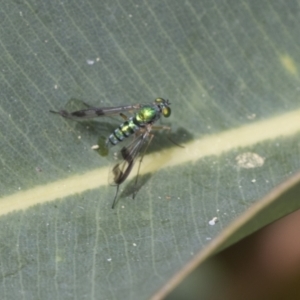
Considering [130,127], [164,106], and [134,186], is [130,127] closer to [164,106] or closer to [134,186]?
[164,106]

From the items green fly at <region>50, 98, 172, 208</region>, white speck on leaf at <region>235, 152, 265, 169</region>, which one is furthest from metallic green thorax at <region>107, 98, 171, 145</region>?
white speck on leaf at <region>235, 152, 265, 169</region>

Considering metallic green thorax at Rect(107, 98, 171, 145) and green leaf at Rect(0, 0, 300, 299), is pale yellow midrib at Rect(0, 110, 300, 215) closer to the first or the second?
green leaf at Rect(0, 0, 300, 299)

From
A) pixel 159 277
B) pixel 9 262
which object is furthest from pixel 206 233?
pixel 9 262

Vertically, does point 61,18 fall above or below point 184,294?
above

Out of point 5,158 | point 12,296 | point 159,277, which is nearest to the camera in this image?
point 159,277

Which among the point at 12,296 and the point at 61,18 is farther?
the point at 61,18

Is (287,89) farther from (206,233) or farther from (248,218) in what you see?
(248,218)

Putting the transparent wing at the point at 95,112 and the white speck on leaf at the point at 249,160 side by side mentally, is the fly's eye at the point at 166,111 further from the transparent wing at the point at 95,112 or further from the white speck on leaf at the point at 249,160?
the white speck on leaf at the point at 249,160

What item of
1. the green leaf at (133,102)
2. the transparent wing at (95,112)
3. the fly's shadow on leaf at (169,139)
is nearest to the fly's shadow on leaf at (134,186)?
the green leaf at (133,102)
